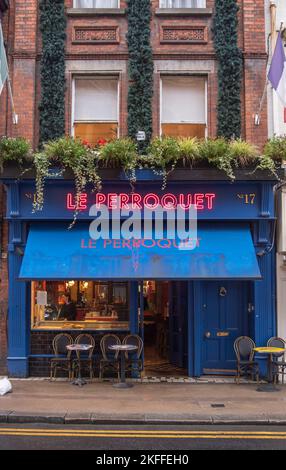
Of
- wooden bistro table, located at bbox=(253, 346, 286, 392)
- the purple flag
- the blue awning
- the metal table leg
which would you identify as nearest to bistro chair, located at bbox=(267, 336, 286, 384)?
wooden bistro table, located at bbox=(253, 346, 286, 392)

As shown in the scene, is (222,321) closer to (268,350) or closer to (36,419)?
(268,350)

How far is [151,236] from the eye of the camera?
501 inches

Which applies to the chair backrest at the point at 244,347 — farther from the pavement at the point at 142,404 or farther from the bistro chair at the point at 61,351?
the bistro chair at the point at 61,351

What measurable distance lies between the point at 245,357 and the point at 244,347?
33 cm

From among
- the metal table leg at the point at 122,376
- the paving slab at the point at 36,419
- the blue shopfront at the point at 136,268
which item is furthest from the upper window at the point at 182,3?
the paving slab at the point at 36,419

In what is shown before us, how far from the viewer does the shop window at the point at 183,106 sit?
13.7m

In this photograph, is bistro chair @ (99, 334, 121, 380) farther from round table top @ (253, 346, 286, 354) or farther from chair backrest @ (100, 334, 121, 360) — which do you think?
round table top @ (253, 346, 286, 354)

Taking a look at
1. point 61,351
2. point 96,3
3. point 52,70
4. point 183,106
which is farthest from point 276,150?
point 61,351

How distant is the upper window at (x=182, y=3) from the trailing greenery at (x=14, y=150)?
5186 mm

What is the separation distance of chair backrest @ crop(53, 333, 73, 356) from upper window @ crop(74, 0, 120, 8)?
27.0 ft

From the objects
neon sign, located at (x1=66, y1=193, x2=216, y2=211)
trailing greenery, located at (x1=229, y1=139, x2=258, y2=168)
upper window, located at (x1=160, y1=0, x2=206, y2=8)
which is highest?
upper window, located at (x1=160, y1=0, x2=206, y2=8)

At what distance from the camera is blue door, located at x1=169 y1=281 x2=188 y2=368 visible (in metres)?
13.9
